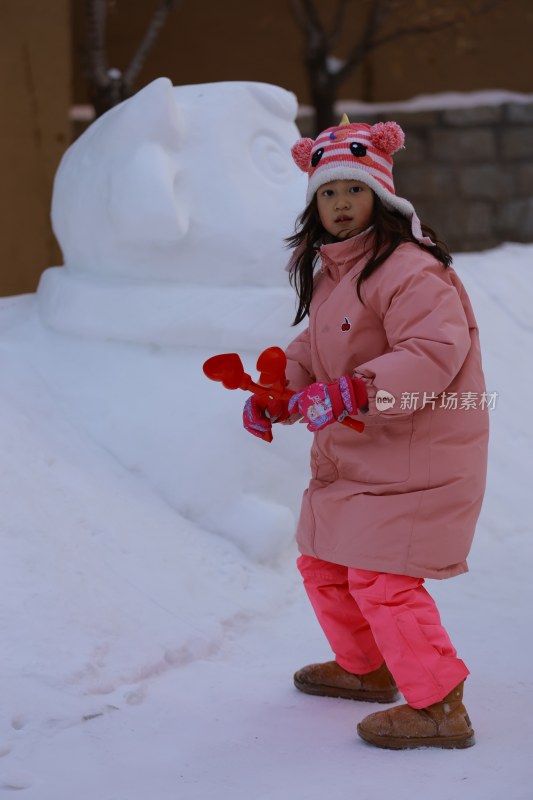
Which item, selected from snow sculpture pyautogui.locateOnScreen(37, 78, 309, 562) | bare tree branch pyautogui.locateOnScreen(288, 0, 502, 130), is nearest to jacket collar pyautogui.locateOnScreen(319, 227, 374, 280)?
snow sculpture pyautogui.locateOnScreen(37, 78, 309, 562)

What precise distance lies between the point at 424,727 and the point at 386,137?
4.03ft

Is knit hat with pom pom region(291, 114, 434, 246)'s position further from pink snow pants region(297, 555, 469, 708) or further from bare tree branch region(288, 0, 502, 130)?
bare tree branch region(288, 0, 502, 130)

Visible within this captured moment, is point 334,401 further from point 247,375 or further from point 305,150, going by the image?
point 305,150

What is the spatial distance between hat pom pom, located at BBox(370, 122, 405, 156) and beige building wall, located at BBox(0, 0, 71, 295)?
12.8ft

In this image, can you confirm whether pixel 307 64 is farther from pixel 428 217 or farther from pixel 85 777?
pixel 85 777

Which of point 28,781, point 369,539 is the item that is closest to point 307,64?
point 369,539

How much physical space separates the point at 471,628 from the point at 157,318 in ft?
4.56

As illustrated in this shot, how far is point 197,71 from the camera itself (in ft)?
25.5

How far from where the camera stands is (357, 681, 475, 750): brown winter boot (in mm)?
2156

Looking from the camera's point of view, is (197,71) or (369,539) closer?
(369,539)

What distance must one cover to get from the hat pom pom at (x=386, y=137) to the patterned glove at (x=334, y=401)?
0.55 meters

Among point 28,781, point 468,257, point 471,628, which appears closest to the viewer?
point 28,781

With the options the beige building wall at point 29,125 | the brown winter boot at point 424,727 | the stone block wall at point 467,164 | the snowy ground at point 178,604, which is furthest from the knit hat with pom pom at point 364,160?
the stone block wall at point 467,164

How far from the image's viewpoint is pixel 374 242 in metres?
2.26
